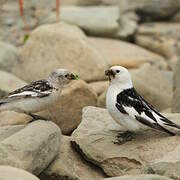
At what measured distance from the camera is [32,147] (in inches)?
255

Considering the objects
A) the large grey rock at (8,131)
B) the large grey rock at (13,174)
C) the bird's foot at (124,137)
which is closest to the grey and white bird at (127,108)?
the bird's foot at (124,137)

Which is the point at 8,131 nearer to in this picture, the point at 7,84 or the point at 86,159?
the point at 86,159

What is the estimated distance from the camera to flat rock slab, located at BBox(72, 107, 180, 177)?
22.6ft

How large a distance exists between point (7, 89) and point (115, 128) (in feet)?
7.61

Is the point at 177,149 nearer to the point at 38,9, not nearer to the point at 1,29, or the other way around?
the point at 1,29

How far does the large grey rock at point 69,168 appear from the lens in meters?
7.00

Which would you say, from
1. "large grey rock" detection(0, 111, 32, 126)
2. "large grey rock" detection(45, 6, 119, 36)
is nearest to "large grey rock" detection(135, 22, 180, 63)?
"large grey rock" detection(45, 6, 119, 36)

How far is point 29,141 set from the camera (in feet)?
21.5

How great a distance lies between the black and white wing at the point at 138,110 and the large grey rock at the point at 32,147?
2.59 ft

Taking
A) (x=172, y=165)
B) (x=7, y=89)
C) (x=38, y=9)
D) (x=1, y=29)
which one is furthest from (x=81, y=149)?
(x=38, y=9)

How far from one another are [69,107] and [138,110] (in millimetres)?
2215

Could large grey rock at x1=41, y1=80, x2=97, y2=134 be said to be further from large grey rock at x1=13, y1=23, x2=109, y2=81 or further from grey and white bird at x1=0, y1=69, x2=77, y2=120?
large grey rock at x1=13, y1=23, x2=109, y2=81

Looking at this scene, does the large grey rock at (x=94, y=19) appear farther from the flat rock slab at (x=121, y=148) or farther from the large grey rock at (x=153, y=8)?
the flat rock slab at (x=121, y=148)

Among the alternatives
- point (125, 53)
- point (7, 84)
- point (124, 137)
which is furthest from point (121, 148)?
point (125, 53)
